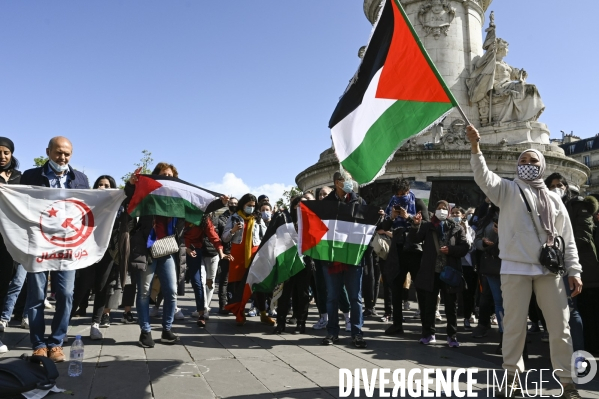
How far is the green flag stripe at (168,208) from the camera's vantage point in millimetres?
6594

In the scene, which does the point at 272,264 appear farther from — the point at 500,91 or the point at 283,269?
the point at 500,91

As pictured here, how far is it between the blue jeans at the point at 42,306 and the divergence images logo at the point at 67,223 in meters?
0.41

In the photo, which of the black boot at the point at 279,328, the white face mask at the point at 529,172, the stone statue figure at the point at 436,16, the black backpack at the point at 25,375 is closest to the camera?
the black backpack at the point at 25,375

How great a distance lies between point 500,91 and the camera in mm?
20703

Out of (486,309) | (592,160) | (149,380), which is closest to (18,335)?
(149,380)

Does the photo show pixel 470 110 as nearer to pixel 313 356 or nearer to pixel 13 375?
pixel 313 356

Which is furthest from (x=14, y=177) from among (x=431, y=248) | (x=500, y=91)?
(x=500, y=91)

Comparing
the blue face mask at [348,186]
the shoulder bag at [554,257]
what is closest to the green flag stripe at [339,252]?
the blue face mask at [348,186]

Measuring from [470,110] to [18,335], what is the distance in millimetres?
19025

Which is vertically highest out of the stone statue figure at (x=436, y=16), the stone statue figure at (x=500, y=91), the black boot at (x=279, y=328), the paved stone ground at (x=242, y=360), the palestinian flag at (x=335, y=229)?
the stone statue figure at (x=436, y=16)

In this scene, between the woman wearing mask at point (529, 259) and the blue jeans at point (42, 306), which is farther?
the blue jeans at point (42, 306)

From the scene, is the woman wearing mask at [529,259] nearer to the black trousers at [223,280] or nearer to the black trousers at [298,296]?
the black trousers at [298,296]

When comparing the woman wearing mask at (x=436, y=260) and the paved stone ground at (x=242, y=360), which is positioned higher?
the woman wearing mask at (x=436, y=260)

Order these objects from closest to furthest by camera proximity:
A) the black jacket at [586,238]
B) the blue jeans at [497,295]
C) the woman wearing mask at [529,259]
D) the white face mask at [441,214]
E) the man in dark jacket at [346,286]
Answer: the woman wearing mask at [529,259] → the black jacket at [586,238] → the man in dark jacket at [346,286] → the blue jeans at [497,295] → the white face mask at [441,214]
